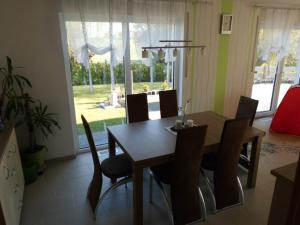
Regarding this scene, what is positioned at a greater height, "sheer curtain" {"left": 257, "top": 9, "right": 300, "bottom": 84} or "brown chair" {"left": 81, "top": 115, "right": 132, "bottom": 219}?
"sheer curtain" {"left": 257, "top": 9, "right": 300, "bottom": 84}

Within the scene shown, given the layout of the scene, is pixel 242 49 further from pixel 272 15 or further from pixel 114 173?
pixel 114 173

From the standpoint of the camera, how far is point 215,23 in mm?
3732

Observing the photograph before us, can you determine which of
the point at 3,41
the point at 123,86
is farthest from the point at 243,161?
the point at 3,41

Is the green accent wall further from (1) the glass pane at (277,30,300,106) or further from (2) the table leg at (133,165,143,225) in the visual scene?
(2) the table leg at (133,165,143,225)

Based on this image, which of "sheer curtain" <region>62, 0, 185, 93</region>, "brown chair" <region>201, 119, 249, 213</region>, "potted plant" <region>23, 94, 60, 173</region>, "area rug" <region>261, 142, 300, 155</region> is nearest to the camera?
"brown chair" <region>201, 119, 249, 213</region>

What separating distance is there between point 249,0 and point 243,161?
2.82m

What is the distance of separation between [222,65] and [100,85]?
2.26m

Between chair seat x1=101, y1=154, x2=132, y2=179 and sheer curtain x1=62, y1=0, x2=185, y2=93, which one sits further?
sheer curtain x1=62, y1=0, x2=185, y2=93

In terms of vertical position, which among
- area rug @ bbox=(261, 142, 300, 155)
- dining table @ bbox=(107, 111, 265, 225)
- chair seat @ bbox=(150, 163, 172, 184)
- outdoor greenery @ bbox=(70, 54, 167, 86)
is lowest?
area rug @ bbox=(261, 142, 300, 155)

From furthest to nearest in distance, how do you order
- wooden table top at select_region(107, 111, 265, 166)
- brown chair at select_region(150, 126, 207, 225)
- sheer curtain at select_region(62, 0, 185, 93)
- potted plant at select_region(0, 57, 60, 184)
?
1. sheer curtain at select_region(62, 0, 185, 93)
2. potted plant at select_region(0, 57, 60, 184)
3. wooden table top at select_region(107, 111, 265, 166)
4. brown chair at select_region(150, 126, 207, 225)

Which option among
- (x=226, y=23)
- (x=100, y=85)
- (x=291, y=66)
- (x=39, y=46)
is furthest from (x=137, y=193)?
(x=291, y=66)

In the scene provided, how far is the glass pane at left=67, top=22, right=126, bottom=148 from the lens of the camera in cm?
297

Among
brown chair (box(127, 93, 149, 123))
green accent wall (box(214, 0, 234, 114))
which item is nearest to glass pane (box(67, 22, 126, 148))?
brown chair (box(127, 93, 149, 123))

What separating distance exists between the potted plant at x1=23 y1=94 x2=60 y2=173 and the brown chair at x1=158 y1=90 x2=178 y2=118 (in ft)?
4.66
